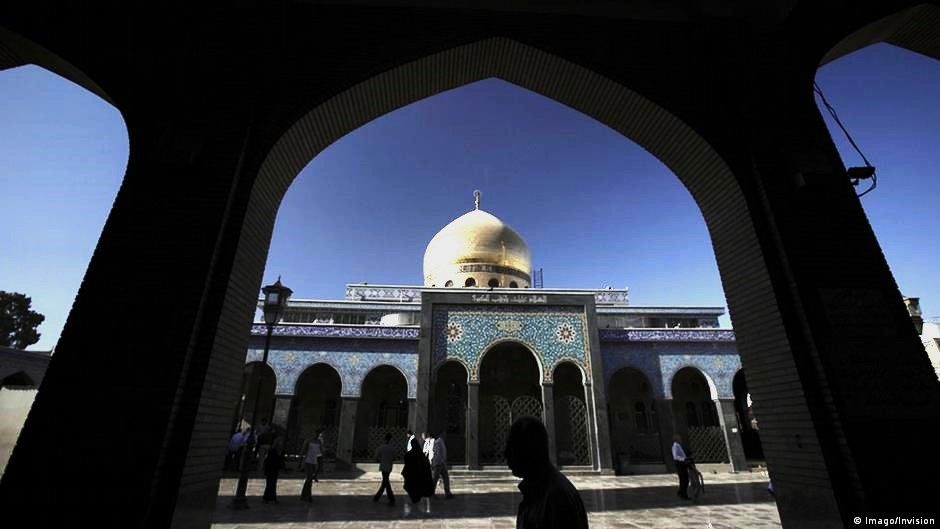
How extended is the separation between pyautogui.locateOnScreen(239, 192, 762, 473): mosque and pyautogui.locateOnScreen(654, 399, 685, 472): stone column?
0.04 m

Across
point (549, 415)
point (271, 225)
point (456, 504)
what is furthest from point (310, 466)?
point (549, 415)

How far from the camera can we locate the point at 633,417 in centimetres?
1494

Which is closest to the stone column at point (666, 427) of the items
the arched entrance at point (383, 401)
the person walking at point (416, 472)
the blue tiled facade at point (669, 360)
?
the blue tiled facade at point (669, 360)

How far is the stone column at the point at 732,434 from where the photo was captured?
12.4 metres

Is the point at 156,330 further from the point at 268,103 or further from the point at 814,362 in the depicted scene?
the point at 814,362

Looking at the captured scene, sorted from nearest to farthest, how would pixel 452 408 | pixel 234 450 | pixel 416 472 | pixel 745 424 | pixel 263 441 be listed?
pixel 416 472, pixel 234 450, pixel 263 441, pixel 452 408, pixel 745 424

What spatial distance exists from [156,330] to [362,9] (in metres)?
3.48

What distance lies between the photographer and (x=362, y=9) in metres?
4.39

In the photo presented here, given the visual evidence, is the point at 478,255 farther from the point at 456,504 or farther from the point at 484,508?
the point at 484,508

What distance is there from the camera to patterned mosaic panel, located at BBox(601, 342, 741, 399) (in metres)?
13.3

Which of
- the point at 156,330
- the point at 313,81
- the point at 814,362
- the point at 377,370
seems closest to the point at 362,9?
the point at 313,81

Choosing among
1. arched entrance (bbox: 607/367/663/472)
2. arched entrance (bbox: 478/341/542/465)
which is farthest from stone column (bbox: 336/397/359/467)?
arched entrance (bbox: 607/367/663/472)

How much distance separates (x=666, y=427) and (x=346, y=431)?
362 inches

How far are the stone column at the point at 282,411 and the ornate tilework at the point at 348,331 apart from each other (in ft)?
6.16
